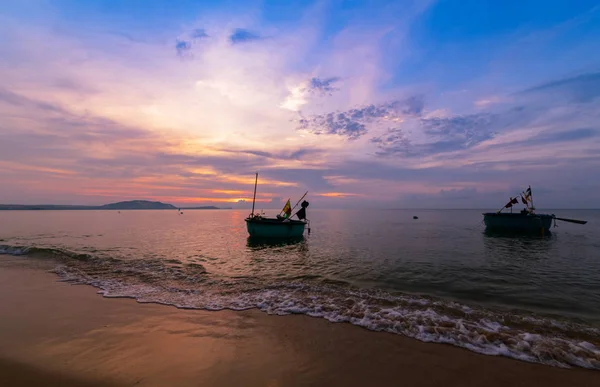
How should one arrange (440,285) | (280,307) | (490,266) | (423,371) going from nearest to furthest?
1. (423,371)
2. (280,307)
3. (440,285)
4. (490,266)

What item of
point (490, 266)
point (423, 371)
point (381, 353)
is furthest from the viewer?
point (490, 266)

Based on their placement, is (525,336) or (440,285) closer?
(525,336)

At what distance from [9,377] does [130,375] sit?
256 centimetres

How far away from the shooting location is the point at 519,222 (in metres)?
45.8

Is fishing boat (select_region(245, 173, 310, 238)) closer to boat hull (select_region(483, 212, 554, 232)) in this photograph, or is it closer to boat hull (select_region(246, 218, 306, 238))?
boat hull (select_region(246, 218, 306, 238))

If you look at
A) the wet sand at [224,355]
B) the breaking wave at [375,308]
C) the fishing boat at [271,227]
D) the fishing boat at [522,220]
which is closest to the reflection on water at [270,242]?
the fishing boat at [271,227]

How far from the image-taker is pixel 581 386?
587cm

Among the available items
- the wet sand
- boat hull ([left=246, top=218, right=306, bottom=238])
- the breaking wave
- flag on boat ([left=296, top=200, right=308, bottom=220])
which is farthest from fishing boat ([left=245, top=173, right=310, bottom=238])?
the wet sand

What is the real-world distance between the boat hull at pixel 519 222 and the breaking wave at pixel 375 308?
144 feet

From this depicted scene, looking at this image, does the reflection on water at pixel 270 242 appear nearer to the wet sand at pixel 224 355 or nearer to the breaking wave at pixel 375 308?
the breaking wave at pixel 375 308

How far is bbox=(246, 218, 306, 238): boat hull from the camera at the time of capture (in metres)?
34.8

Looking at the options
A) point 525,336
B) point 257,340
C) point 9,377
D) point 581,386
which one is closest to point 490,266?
point 525,336

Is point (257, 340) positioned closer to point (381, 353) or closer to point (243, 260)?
point (381, 353)

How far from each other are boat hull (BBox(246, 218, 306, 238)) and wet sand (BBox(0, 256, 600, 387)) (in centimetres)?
2482
